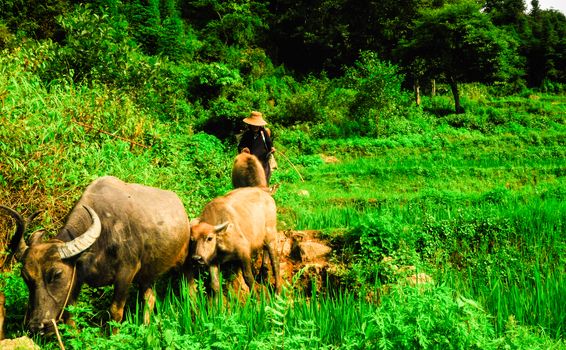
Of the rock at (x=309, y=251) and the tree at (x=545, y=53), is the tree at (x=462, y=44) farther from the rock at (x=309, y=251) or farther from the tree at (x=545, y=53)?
the rock at (x=309, y=251)

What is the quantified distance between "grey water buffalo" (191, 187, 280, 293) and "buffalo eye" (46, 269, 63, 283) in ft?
3.74

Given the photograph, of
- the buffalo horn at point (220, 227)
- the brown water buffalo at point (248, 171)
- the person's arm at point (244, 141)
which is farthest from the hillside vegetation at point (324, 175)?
the person's arm at point (244, 141)

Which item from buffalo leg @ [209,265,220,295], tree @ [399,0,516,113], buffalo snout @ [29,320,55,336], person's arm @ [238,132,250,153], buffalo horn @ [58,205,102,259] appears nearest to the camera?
buffalo snout @ [29,320,55,336]

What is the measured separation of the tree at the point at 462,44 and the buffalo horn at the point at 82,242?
2116 cm

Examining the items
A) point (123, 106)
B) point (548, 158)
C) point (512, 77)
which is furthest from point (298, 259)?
point (512, 77)

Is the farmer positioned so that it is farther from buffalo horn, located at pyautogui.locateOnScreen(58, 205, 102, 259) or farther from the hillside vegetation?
buffalo horn, located at pyautogui.locateOnScreen(58, 205, 102, 259)

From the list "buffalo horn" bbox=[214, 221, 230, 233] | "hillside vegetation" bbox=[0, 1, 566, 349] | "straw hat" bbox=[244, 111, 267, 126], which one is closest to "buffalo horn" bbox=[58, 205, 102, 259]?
A: "hillside vegetation" bbox=[0, 1, 566, 349]

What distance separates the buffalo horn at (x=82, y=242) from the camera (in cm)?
347

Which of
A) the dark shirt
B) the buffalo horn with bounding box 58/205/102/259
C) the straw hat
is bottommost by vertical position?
the buffalo horn with bounding box 58/205/102/259

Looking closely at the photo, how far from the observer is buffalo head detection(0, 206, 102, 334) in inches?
134

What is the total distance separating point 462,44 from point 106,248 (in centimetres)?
2164

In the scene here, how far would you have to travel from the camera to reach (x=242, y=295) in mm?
5023

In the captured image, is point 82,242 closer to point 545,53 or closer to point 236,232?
point 236,232

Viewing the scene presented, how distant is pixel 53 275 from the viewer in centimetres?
346
